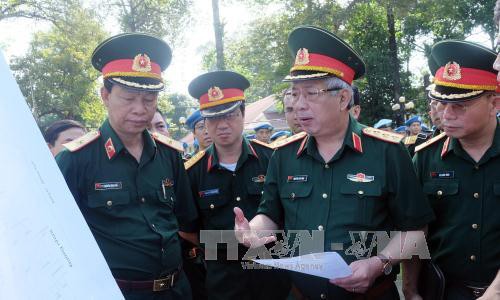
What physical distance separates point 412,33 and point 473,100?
24.8 metres

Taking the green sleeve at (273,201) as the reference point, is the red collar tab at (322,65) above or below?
above

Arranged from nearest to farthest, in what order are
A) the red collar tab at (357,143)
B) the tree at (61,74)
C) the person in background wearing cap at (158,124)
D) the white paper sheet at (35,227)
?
the white paper sheet at (35,227)
the red collar tab at (357,143)
the person in background wearing cap at (158,124)
the tree at (61,74)

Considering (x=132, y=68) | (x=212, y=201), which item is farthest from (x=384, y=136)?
(x=132, y=68)

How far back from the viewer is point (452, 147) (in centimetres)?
261

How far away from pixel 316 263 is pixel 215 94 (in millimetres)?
1939

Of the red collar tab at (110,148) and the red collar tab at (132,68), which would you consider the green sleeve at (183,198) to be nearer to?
the red collar tab at (110,148)

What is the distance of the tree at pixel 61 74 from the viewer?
20531 millimetres

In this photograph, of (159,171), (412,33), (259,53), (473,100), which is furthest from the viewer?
(412,33)

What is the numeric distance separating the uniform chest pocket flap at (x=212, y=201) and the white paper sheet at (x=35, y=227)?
2578mm

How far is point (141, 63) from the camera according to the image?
278 centimetres

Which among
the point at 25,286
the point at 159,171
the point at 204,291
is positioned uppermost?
the point at 25,286

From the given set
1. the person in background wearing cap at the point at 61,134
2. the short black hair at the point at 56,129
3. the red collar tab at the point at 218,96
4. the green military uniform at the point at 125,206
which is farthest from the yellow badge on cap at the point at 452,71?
the short black hair at the point at 56,129

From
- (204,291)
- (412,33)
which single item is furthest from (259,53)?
(204,291)

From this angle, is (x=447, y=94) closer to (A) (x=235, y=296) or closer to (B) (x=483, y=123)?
(B) (x=483, y=123)
